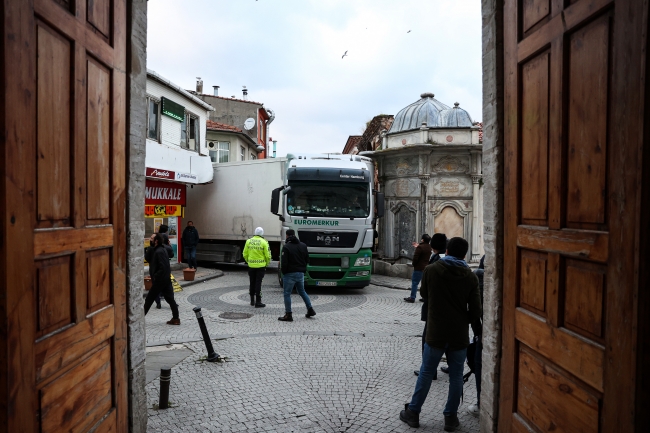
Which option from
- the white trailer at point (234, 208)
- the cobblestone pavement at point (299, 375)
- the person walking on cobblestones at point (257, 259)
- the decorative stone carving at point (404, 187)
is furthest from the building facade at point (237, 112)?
the cobblestone pavement at point (299, 375)

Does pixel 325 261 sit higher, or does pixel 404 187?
pixel 404 187

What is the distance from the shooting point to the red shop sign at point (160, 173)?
527 inches

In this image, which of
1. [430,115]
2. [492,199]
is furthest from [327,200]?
[492,199]

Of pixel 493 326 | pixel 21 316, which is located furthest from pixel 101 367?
pixel 493 326

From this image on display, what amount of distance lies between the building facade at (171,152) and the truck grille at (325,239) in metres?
5.29

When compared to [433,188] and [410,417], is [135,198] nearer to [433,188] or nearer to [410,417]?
[410,417]

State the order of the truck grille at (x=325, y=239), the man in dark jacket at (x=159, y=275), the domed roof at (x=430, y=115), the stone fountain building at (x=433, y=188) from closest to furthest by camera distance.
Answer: the man in dark jacket at (x=159, y=275)
the truck grille at (x=325, y=239)
the stone fountain building at (x=433, y=188)
the domed roof at (x=430, y=115)

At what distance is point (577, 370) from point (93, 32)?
3432 mm

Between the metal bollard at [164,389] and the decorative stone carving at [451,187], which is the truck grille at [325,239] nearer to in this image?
the decorative stone carving at [451,187]

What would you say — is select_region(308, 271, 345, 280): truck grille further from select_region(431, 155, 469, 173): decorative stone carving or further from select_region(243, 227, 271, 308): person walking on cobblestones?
select_region(431, 155, 469, 173): decorative stone carving

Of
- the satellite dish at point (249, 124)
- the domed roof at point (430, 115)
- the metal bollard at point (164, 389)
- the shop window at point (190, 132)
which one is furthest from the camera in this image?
the satellite dish at point (249, 124)

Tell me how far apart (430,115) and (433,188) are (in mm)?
3575

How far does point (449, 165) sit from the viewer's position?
49.6 feet

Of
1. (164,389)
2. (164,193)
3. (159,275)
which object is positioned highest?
(164,193)
